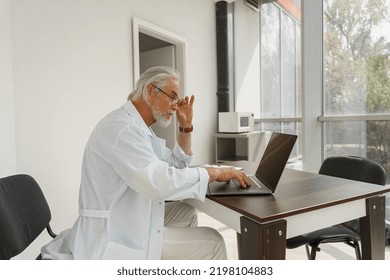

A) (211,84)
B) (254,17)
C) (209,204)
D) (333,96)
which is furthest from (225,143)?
(209,204)

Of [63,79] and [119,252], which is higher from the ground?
[63,79]

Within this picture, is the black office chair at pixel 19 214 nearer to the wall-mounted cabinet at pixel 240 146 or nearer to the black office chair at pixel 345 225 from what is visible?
the black office chair at pixel 345 225

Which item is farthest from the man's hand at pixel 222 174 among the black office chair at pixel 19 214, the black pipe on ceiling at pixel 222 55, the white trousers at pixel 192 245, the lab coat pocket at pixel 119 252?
the black pipe on ceiling at pixel 222 55

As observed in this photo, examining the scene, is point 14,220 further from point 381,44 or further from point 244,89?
point 244,89

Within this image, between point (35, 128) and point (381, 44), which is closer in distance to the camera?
point (35, 128)

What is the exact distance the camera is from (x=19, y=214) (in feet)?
4.19

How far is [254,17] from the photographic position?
4184mm

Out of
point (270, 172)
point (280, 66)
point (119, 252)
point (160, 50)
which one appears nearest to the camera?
point (119, 252)

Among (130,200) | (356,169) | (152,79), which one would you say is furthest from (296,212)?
(356,169)

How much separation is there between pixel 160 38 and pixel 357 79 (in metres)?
2.04

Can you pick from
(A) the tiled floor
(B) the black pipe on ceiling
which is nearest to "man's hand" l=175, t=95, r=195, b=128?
(A) the tiled floor

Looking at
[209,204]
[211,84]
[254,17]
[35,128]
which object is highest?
[254,17]

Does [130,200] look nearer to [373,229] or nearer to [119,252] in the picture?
[119,252]

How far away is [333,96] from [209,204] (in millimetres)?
2420
